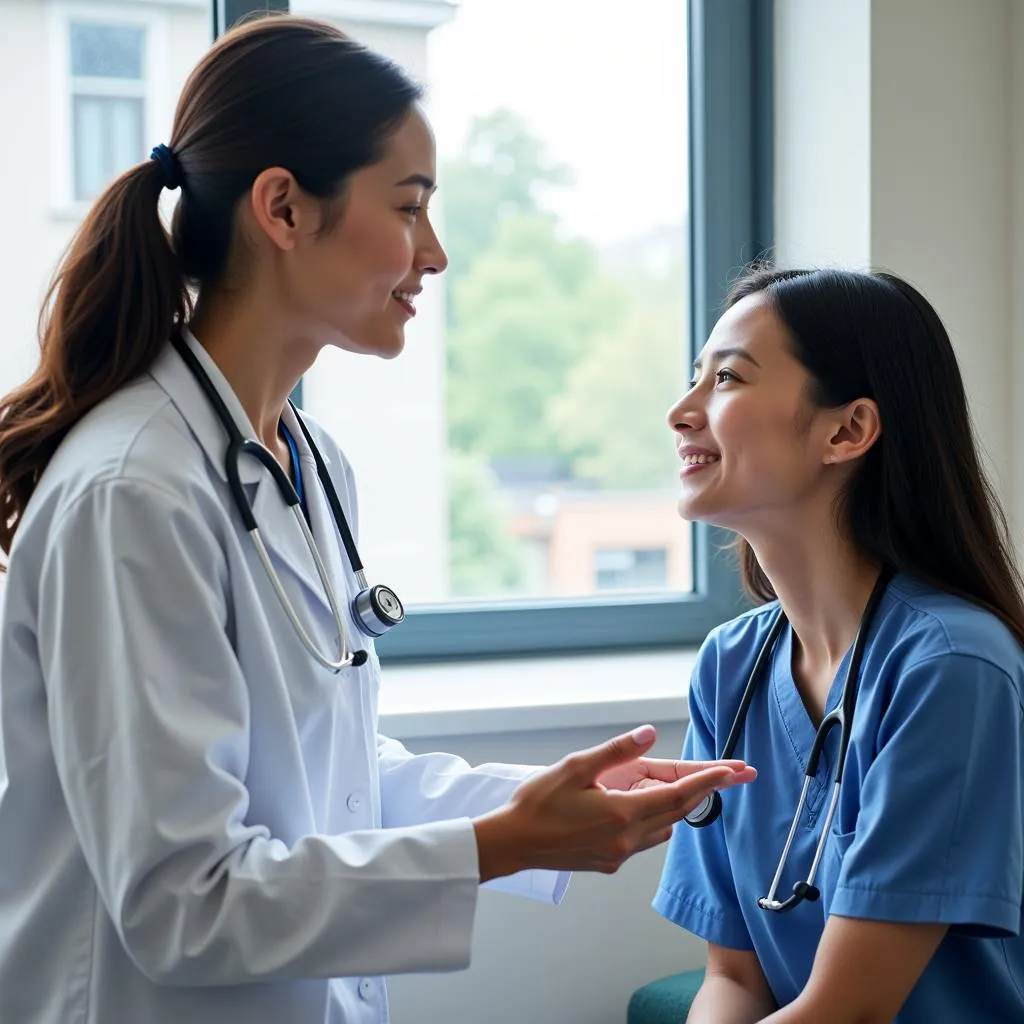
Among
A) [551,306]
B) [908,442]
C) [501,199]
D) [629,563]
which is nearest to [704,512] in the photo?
[908,442]

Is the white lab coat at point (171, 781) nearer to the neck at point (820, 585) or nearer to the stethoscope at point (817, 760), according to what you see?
the stethoscope at point (817, 760)

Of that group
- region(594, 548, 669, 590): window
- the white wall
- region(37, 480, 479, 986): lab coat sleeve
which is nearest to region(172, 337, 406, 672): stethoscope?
region(37, 480, 479, 986): lab coat sleeve

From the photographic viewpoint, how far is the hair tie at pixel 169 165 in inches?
46.1

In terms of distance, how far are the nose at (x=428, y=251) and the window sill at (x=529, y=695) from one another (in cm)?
73

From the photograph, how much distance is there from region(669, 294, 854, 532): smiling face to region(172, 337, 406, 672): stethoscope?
0.37m

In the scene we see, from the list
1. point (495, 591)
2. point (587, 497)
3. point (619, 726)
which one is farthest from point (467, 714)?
point (587, 497)

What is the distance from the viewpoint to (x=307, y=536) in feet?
4.01

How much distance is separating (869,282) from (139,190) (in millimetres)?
767

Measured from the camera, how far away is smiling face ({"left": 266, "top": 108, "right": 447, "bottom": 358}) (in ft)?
3.82

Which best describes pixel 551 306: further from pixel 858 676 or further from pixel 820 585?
pixel 858 676

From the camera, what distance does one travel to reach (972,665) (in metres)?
1.19

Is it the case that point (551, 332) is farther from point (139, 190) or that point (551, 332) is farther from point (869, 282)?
point (139, 190)

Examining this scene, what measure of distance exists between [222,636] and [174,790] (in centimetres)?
13

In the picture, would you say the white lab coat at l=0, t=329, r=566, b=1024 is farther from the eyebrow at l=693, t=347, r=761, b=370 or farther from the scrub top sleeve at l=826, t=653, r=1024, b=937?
the eyebrow at l=693, t=347, r=761, b=370
